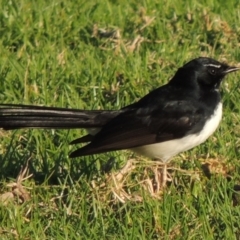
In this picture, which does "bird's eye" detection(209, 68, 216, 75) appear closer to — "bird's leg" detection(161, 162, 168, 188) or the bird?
the bird

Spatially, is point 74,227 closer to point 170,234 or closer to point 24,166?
point 170,234

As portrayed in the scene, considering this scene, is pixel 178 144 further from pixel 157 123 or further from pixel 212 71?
pixel 212 71

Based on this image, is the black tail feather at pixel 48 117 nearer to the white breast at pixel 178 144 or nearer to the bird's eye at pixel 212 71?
the white breast at pixel 178 144

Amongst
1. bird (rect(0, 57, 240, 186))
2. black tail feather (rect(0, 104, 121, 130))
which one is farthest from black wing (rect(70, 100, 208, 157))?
black tail feather (rect(0, 104, 121, 130))

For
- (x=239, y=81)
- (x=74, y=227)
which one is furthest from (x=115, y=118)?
(x=239, y=81)

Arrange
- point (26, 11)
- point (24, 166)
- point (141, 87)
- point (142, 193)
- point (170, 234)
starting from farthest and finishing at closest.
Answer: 1. point (26, 11)
2. point (141, 87)
3. point (24, 166)
4. point (142, 193)
5. point (170, 234)

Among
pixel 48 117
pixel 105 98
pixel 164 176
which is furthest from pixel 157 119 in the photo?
pixel 105 98
